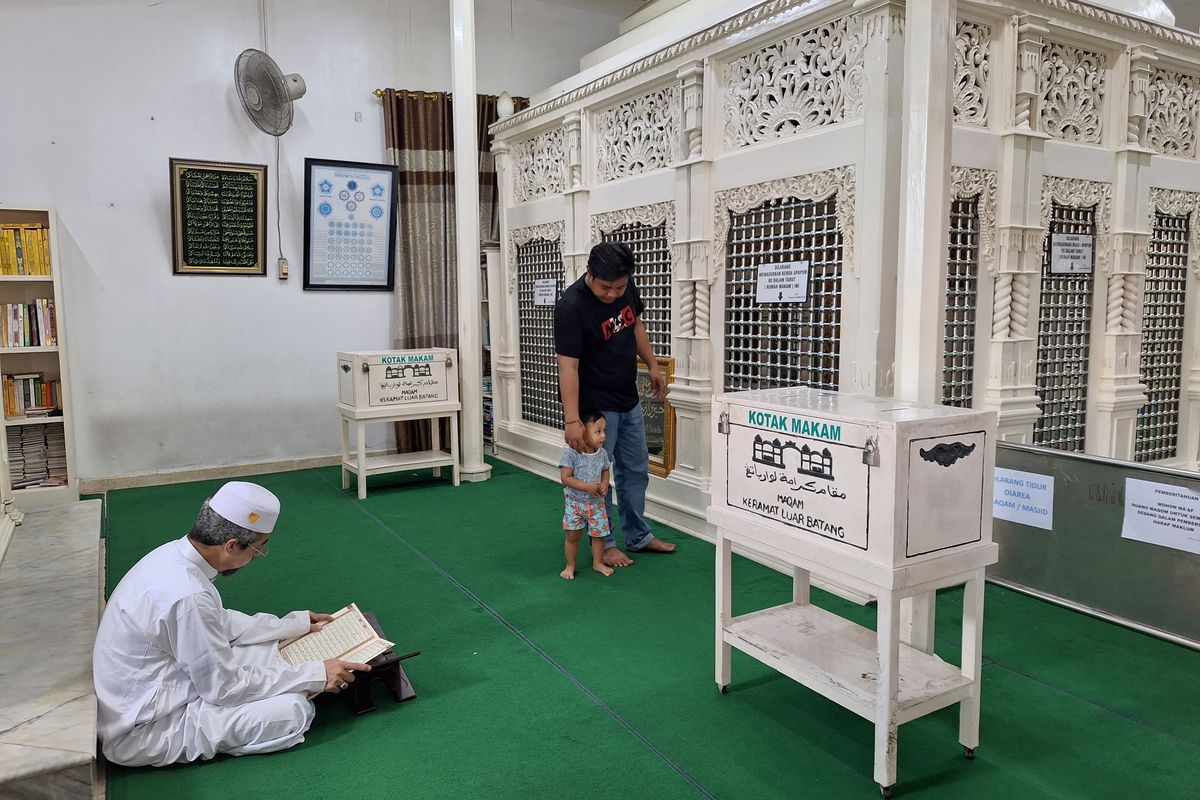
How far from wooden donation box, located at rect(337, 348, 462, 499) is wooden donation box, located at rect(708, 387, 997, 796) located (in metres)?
3.28

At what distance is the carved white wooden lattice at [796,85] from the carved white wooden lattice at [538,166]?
1.80m

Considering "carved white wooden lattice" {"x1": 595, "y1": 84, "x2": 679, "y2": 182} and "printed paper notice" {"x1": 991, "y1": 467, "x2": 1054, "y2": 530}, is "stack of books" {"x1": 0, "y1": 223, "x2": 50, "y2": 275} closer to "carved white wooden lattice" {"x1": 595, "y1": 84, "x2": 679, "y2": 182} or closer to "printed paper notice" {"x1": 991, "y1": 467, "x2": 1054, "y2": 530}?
"carved white wooden lattice" {"x1": 595, "y1": 84, "x2": 679, "y2": 182}

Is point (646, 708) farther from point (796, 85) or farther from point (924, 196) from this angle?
point (796, 85)

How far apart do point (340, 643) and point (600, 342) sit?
175 centimetres

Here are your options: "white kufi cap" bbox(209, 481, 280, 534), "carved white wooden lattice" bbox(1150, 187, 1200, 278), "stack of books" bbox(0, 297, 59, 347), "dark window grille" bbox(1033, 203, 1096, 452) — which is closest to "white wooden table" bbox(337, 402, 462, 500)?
"stack of books" bbox(0, 297, 59, 347)

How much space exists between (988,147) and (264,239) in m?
4.86

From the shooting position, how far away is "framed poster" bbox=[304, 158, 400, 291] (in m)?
6.12

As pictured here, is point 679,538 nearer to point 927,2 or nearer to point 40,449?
point 927,2

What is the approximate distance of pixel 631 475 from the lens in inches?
159

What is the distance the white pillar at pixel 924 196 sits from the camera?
2.79 metres

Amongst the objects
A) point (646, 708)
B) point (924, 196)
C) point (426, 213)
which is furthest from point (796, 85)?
point (426, 213)

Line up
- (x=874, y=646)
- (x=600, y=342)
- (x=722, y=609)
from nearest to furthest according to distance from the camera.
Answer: (x=874, y=646)
(x=722, y=609)
(x=600, y=342)

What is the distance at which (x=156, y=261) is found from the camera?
569cm

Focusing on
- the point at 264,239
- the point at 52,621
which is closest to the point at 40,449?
the point at 264,239
